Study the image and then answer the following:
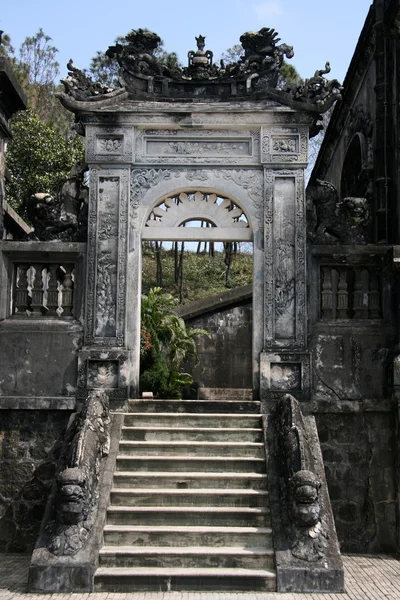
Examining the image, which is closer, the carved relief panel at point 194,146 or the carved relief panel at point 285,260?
the carved relief panel at point 285,260

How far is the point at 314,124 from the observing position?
1090cm

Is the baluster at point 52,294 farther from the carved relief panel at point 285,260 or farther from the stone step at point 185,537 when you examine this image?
the stone step at point 185,537

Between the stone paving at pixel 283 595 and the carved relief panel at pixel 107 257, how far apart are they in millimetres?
3145

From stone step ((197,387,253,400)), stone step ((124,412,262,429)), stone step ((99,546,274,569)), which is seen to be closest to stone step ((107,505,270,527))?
stone step ((99,546,274,569))

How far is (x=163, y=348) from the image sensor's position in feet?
54.7

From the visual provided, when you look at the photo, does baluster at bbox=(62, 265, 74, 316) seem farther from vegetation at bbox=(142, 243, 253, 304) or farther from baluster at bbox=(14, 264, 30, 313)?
vegetation at bbox=(142, 243, 253, 304)

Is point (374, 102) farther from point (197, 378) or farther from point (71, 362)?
point (197, 378)

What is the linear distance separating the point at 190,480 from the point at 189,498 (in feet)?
0.91

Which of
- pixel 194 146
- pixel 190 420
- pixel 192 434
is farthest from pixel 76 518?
pixel 194 146

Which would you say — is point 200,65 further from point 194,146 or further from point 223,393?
point 223,393

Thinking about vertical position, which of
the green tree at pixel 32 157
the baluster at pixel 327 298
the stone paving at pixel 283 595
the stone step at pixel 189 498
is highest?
the green tree at pixel 32 157

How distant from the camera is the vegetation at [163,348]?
1462 cm

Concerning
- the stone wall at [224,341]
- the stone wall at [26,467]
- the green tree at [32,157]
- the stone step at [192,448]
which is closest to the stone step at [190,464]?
the stone step at [192,448]

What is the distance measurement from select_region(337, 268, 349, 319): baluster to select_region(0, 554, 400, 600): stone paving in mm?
3278
